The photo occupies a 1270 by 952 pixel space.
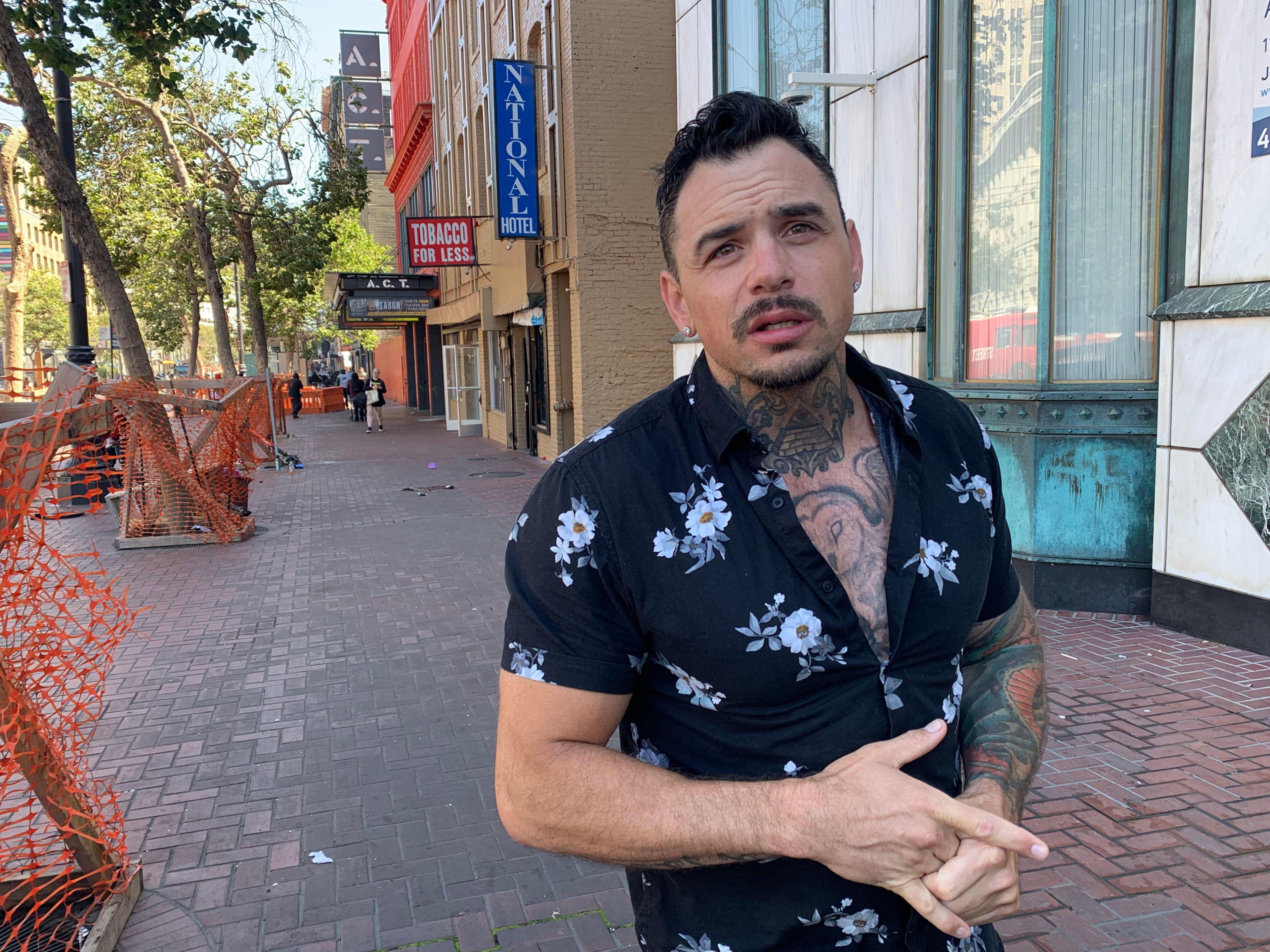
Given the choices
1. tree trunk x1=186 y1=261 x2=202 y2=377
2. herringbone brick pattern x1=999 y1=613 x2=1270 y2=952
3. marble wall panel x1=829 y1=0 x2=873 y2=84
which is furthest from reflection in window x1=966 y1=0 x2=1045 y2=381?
tree trunk x1=186 y1=261 x2=202 y2=377

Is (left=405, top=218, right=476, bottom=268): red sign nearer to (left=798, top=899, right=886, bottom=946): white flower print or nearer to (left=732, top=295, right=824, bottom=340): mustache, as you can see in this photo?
(left=732, top=295, right=824, bottom=340): mustache

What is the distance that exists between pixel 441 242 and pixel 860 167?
14559mm

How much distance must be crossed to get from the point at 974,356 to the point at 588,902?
17.0 feet

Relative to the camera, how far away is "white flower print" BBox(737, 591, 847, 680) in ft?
5.00

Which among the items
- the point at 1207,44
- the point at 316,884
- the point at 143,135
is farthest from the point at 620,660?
the point at 143,135

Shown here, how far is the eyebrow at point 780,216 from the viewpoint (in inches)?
69.9

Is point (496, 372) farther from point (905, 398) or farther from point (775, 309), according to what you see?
point (775, 309)

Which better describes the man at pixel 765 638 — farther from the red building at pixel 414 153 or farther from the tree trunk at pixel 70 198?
the red building at pixel 414 153

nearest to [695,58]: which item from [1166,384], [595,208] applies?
[595,208]

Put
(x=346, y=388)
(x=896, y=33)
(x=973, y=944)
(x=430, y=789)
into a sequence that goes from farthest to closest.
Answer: (x=346, y=388) → (x=896, y=33) → (x=430, y=789) → (x=973, y=944)

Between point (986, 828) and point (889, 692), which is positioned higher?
point (889, 692)

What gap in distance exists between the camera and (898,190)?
26.0ft

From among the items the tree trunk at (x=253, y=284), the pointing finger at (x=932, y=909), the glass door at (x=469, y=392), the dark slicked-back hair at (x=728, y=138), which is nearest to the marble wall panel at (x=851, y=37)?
the dark slicked-back hair at (x=728, y=138)

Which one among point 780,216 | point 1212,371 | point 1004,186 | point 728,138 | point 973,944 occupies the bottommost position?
point 973,944
